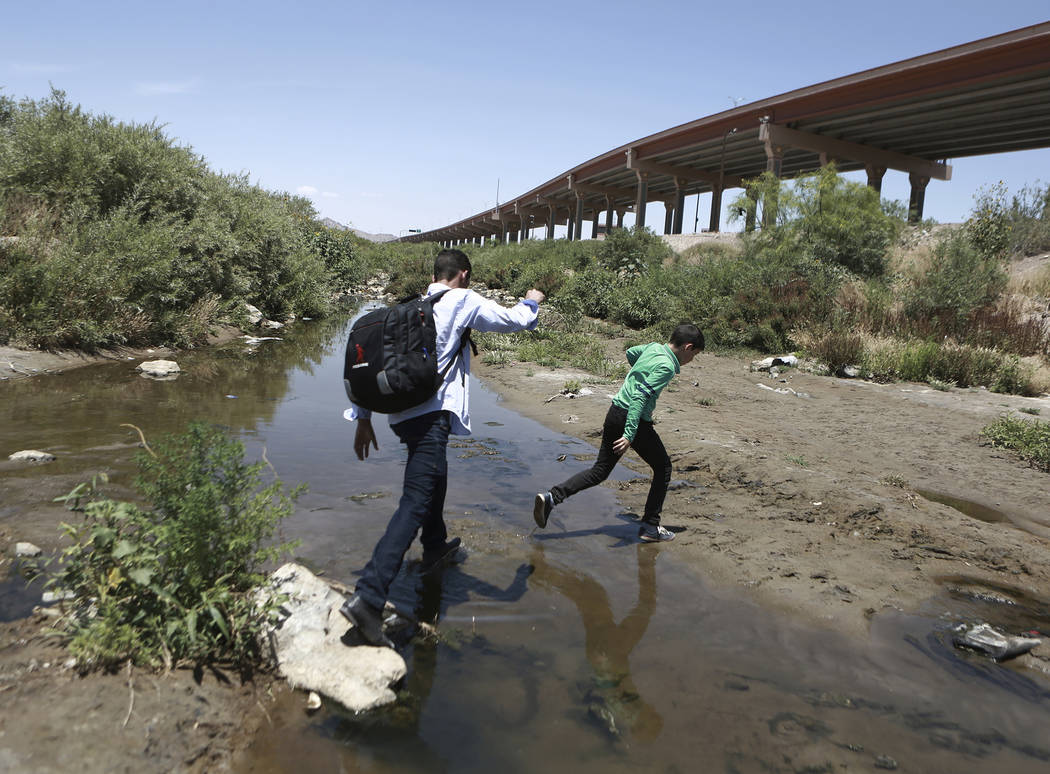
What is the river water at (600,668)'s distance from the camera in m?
2.57

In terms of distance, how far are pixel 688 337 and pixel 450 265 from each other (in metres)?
1.97

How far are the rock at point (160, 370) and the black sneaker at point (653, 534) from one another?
8.14 metres

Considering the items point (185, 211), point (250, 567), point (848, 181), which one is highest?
point (848, 181)

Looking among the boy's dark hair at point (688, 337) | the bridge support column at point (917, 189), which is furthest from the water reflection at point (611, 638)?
the bridge support column at point (917, 189)

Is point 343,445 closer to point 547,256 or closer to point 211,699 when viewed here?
point 211,699

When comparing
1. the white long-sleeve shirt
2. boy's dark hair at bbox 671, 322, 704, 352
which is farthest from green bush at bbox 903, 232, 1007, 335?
the white long-sleeve shirt

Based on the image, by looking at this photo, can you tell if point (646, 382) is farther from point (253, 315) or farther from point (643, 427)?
point (253, 315)

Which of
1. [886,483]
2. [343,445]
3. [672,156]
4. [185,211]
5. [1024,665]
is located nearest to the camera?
[1024,665]

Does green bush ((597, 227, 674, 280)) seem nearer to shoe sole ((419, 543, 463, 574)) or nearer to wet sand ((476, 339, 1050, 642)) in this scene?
wet sand ((476, 339, 1050, 642))

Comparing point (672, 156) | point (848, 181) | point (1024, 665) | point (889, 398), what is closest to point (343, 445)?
point (1024, 665)

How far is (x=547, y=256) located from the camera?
101 ft

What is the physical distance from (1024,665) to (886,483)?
9.51ft

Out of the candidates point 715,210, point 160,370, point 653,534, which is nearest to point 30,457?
point 160,370

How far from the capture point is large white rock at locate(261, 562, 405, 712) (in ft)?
8.82
